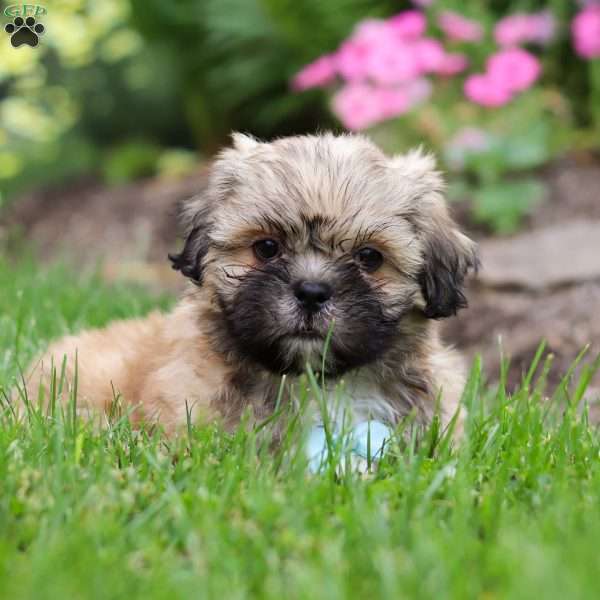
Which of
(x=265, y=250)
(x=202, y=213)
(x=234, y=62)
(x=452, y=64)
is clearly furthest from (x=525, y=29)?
(x=265, y=250)

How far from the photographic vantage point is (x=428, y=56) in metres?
6.80

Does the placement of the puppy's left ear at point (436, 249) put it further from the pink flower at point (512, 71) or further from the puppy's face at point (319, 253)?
the pink flower at point (512, 71)

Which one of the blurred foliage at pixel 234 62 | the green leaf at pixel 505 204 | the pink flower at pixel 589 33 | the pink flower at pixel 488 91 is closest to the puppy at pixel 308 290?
the green leaf at pixel 505 204

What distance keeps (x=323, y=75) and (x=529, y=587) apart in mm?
5993

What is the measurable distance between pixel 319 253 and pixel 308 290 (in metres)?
0.20

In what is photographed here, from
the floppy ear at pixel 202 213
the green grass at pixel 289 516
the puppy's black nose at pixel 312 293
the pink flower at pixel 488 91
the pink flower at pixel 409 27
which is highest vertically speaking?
the pink flower at pixel 409 27

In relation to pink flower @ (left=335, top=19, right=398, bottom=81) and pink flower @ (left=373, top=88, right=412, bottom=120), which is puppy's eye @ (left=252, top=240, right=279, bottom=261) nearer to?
pink flower @ (left=373, top=88, right=412, bottom=120)

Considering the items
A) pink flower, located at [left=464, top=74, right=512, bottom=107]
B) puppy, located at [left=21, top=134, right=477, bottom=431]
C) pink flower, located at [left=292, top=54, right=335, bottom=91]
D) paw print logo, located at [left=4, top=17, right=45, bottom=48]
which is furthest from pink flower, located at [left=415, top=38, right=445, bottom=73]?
puppy, located at [left=21, top=134, right=477, bottom=431]

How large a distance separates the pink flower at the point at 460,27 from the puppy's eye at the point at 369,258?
4310 mm

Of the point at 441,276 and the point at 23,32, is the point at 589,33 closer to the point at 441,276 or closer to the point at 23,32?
the point at 23,32

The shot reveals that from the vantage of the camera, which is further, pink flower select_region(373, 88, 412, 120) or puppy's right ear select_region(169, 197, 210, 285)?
pink flower select_region(373, 88, 412, 120)

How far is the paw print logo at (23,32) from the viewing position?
432cm

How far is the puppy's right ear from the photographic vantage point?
123 inches

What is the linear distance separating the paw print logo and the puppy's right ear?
1.59 meters
